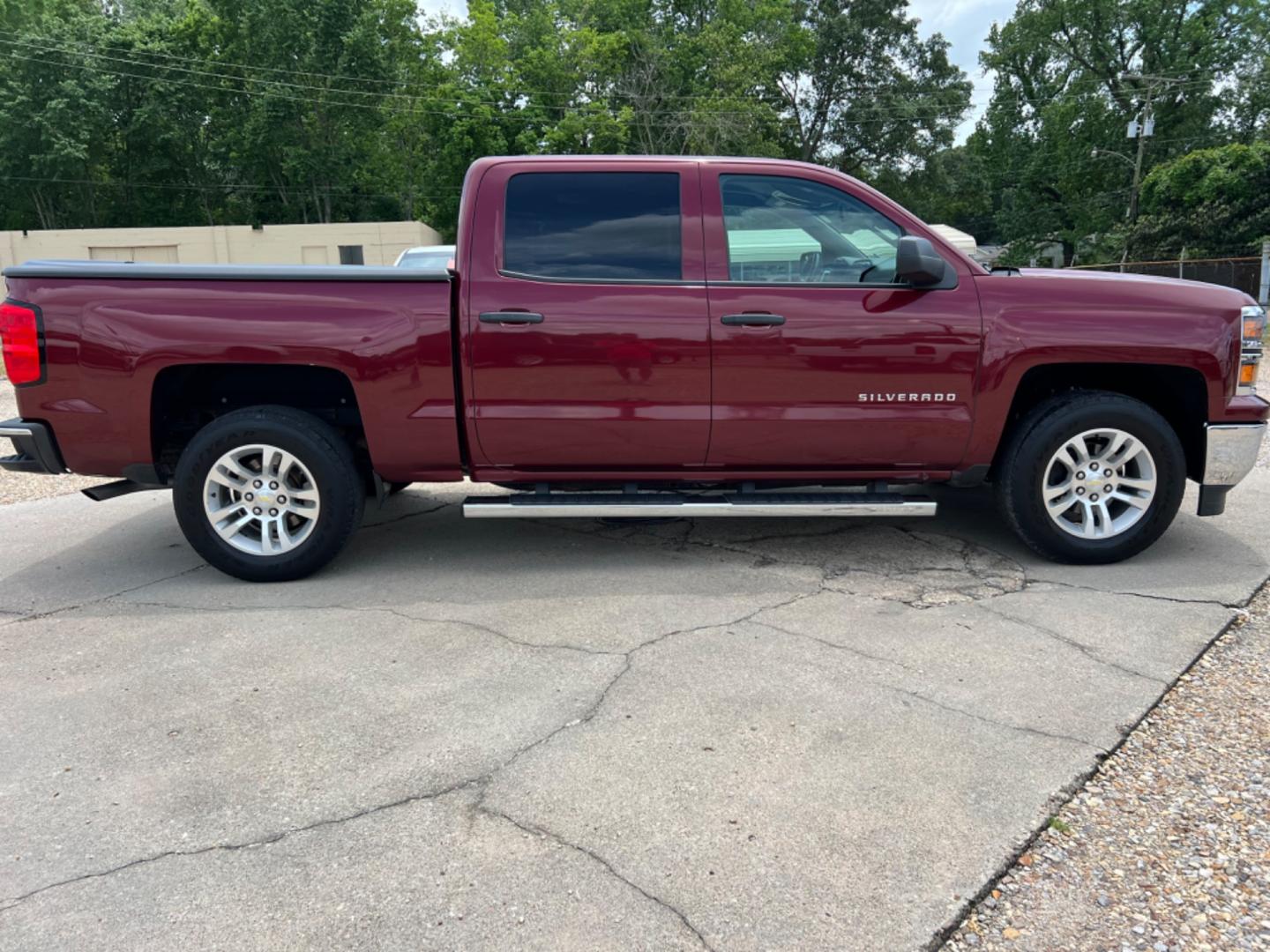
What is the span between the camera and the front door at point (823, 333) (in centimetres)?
429

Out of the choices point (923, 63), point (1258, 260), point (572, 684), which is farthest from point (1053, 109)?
point (572, 684)

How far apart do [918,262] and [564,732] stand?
264 centimetres

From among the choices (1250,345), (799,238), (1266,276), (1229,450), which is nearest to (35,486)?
(799,238)

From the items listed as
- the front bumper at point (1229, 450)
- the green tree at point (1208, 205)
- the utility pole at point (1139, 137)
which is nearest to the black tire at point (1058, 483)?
the front bumper at point (1229, 450)

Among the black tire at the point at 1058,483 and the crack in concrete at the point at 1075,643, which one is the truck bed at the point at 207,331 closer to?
the crack in concrete at the point at 1075,643

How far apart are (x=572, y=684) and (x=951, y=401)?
236 centimetres

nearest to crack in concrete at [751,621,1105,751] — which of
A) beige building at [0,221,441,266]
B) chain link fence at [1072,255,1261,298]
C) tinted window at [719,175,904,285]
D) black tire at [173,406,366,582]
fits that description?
tinted window at [719,175,904,285]

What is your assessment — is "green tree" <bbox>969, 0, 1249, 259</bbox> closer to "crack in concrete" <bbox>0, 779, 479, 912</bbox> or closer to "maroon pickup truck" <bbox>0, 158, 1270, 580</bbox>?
"maroon pickup truck" <bbox>0, 158, 1270, 580</bbox>

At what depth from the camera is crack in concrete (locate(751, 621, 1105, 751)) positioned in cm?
292

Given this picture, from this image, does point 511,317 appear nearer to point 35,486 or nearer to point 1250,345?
point 1250,345

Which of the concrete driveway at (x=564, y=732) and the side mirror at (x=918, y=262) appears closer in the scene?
the concrete driveway at (x=564, y=732)

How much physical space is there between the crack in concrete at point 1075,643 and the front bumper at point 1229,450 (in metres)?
1.45

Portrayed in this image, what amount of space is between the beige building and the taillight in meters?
36.1

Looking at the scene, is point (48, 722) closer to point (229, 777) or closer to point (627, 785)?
point (229, 777)
